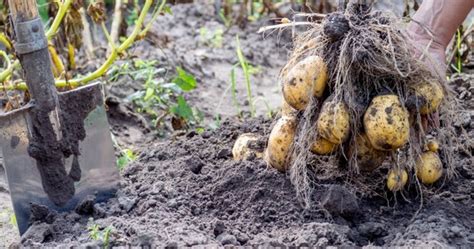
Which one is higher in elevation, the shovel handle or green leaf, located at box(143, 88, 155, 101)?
the shovel handle

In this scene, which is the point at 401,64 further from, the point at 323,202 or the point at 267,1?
the point at 267,1

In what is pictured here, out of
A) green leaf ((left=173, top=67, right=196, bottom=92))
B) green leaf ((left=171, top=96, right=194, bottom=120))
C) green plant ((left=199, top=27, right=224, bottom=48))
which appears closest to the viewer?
green leaf ((left=171, top=96, right=194, bottom=120))

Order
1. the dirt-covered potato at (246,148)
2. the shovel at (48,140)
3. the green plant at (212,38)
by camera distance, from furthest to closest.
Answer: the green plant at (212,38)
the dirt-covered potato at (246,148)
the shovel at (48,140)

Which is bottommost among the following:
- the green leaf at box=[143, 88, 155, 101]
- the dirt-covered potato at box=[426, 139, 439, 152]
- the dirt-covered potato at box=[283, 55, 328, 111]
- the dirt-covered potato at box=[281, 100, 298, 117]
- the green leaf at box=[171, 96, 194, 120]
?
the green leaf at box=[171, 96, 194, 120]

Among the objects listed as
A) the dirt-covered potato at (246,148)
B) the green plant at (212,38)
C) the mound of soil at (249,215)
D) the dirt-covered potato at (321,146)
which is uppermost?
the dirt-covered potato at (321,146)

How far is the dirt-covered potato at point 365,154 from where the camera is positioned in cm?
239

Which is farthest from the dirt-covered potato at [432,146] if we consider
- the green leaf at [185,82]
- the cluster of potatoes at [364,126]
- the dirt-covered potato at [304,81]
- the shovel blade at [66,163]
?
the green leaf at [185,82]

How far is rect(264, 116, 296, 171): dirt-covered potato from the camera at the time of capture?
2.51m

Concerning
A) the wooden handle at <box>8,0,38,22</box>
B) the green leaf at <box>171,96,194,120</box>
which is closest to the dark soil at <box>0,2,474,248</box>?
the wooden handle at <box>8,0,38,22</box>

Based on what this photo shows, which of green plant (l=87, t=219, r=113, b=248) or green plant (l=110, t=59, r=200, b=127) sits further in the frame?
green plant (l=110, t=59, r=200, b=127)

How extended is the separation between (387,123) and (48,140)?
1060mm

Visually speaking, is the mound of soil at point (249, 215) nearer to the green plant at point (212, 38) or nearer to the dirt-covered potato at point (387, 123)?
the dirt-covered potato at point (387, 123)

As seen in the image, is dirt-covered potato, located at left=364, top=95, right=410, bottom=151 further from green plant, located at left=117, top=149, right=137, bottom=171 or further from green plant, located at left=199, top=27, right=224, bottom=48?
green plant, located at left=199, top=27, right=224, bottom=48

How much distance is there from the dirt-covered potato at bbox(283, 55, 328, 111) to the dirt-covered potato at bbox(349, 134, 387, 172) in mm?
191
